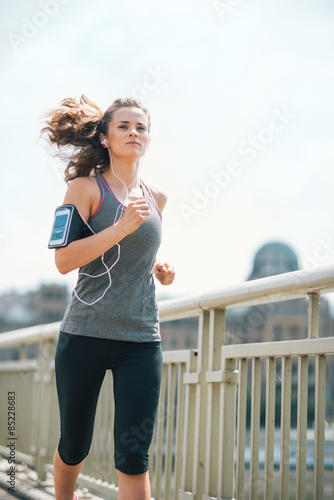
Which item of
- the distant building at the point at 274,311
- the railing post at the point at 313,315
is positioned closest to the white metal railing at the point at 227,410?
the railing post at the point at 313,315

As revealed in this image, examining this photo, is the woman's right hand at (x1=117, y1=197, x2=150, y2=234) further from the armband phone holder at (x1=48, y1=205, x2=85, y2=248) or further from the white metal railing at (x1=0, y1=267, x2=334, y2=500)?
the white metal railing at (x1=0, y1=267, x2=334, y2=500)

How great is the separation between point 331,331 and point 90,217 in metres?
69.4

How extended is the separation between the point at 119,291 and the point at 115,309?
66mm

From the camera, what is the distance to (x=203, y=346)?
2.68 meters

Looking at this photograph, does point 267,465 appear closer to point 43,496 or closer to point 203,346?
point 203,346

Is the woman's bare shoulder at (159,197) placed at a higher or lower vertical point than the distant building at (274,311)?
lower

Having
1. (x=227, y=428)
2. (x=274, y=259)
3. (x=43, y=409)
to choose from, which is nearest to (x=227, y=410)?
(x=227, y=428)

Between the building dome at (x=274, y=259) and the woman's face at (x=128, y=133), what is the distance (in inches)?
2902

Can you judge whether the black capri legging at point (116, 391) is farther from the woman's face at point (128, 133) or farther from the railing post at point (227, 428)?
the woman's face at point (128, 133)

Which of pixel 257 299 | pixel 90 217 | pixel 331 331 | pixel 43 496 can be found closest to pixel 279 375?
pixel 257 299

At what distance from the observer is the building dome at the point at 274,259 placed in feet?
250

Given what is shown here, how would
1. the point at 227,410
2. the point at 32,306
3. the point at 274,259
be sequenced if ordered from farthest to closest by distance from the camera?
1. the point at 32,306
2. the point at 274,259
3. the point at 227,410

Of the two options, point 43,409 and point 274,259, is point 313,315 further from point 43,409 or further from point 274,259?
point 274,259

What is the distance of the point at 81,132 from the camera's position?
248 centimetres
